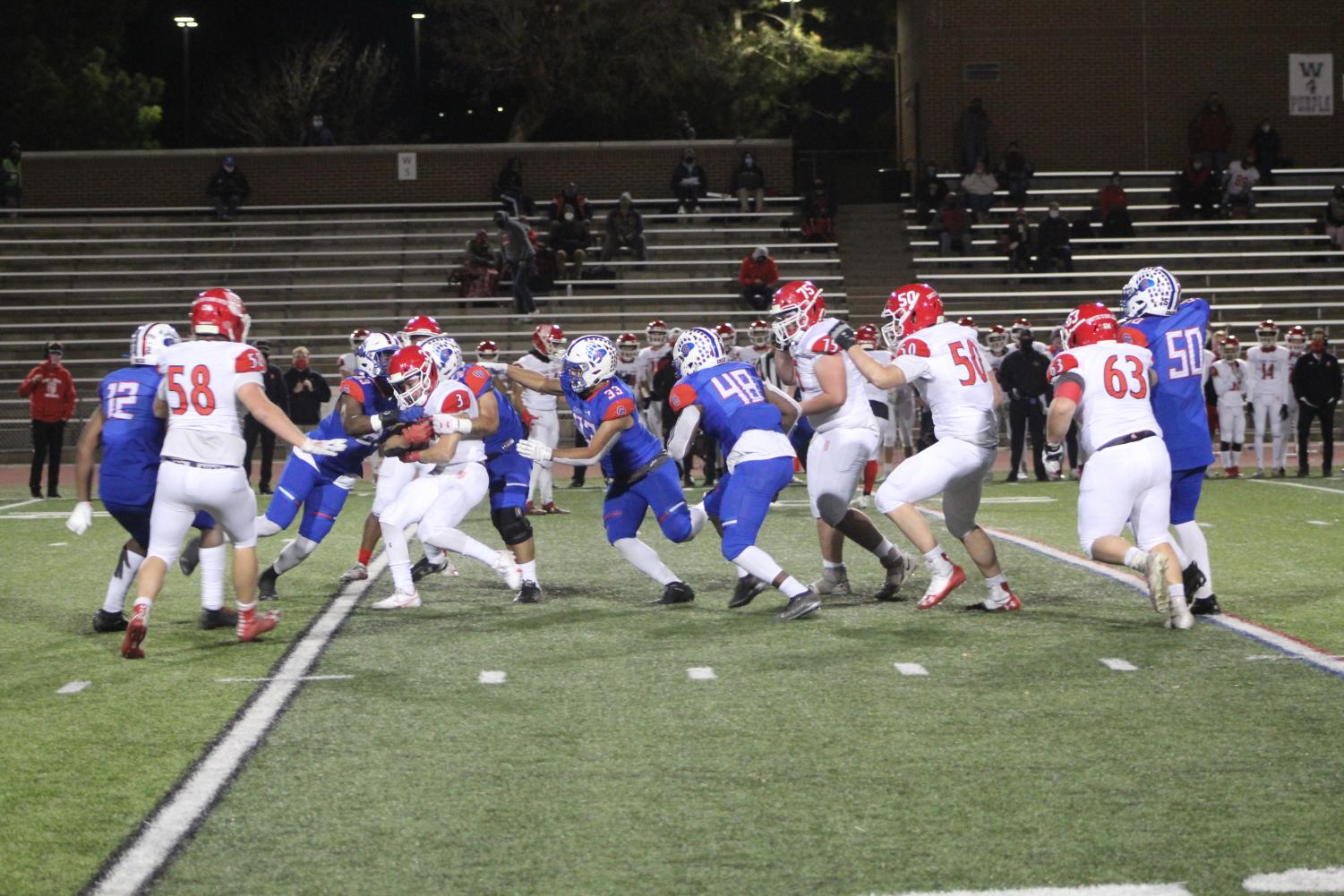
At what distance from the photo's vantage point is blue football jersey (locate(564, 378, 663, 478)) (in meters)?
9.24

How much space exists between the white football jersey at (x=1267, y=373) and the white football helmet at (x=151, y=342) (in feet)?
47.8

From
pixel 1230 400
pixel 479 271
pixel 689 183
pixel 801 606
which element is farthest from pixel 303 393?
pixel 801 606

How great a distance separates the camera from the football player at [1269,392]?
19.1 m

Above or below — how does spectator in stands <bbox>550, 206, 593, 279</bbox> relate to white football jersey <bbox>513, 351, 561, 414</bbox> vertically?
above

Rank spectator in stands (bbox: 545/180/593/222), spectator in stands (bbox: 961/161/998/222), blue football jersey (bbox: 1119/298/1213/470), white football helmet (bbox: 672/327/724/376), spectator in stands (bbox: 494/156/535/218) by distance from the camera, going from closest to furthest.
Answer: blue football jersey (bbox: 1119/298/1213/470) < white football helmet (bbox: 672/327/724/376) < spectator in stands (bbox: 545/180/593/222) < spectator in stands (bbox: 494/156/535/218) < spectator in stands (bbox: 961/161/998/222)

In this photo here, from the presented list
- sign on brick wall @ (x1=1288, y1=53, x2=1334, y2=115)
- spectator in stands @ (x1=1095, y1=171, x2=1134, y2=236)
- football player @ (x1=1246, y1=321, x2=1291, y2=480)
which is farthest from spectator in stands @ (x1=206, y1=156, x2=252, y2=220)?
sign on brick wall @ (x1=1288, y1=53, x2=1334, y2=115)

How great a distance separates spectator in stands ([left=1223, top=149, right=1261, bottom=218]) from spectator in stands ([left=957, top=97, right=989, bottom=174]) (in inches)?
168

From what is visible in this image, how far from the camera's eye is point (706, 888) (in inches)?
169

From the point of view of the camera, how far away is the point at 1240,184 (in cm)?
2933


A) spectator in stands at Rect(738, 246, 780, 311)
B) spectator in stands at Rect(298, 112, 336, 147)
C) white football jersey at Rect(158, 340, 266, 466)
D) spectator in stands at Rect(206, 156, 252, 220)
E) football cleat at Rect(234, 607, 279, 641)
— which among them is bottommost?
football cleat at Rect(234, 607, 279, 641)

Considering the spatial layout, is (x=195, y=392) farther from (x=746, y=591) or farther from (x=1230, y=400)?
(x=1230, y=400)

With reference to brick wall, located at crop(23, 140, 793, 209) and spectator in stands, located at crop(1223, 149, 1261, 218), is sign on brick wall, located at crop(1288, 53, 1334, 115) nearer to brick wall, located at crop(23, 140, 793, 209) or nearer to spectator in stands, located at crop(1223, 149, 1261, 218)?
spectator in stands, located at crop(1223, 149, 1261, 218)

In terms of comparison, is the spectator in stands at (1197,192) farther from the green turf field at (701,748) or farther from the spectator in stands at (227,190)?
the green turf field at (701,748)

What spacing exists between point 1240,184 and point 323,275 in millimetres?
16347
